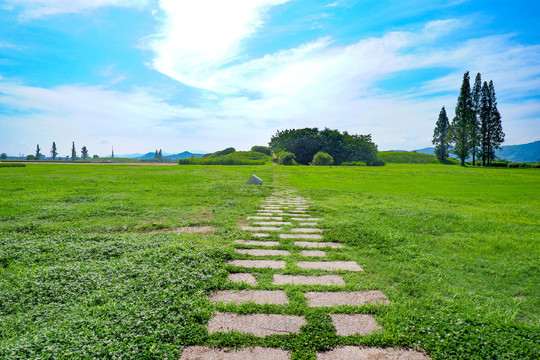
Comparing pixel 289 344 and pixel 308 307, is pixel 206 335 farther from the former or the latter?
pixel 308 307

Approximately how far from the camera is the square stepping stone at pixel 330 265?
431cm

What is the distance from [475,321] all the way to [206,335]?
2.84m

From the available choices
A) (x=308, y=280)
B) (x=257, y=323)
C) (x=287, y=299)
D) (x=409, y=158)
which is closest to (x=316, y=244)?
(x=308, y=280)

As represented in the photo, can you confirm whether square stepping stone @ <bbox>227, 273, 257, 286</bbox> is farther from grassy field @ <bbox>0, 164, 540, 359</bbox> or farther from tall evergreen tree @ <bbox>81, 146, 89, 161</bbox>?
tall evergreen tree @ <bbox>81, 146, 89, 161</bbox>

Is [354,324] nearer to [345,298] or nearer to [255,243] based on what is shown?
[345,298]

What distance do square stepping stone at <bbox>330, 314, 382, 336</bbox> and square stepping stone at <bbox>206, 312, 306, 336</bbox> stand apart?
1.21 feet

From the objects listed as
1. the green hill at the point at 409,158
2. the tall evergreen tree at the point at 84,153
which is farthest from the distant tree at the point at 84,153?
the green hill at the point at 409,158

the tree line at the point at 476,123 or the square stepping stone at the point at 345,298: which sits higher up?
the tree line at the point at 476,123

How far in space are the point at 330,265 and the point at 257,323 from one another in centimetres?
195

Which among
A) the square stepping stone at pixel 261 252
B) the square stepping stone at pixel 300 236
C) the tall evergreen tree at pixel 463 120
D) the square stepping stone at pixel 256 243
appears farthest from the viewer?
the tall evergreen tree at pixel 463 120

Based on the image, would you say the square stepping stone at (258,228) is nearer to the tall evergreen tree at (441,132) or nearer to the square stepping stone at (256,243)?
the square stepping stone at (256,243)

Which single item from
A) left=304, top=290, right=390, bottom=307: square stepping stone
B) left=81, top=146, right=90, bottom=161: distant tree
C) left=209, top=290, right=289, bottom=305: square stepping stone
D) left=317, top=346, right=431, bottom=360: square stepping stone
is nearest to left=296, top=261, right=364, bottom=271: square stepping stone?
left=304, top=290, right=390, bottom=307: square stepping stone

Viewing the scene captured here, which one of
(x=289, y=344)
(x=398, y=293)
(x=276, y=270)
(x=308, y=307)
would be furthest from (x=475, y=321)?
(x=276, y=270)

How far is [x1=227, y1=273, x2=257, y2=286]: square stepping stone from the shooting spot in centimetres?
379
